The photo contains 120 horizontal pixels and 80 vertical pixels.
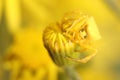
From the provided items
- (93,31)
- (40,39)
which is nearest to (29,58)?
(40,39)

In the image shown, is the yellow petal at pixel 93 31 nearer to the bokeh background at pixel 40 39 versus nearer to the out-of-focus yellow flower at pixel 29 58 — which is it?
the bokeh background at pixel 40 39

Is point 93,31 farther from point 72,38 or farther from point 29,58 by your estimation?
point 29,58

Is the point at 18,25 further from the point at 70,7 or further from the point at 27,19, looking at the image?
the point at 70,7

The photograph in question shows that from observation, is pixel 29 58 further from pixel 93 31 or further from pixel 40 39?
pixel 93 31

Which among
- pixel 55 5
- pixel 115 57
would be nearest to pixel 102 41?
pixel 115 57

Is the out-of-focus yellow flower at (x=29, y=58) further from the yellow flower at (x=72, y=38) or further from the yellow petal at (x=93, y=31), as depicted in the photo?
the yellow petal at (x=93, y=31)

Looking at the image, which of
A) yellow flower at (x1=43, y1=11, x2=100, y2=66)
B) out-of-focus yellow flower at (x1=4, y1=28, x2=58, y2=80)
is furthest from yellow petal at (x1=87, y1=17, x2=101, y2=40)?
out-of-focus yellow flower at (x1=4, y1=28, x2=58, y2=80)

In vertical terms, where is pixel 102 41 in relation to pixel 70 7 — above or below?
below

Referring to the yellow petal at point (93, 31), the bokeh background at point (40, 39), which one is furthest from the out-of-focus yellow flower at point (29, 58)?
the yellow petal at point (93, 31)
